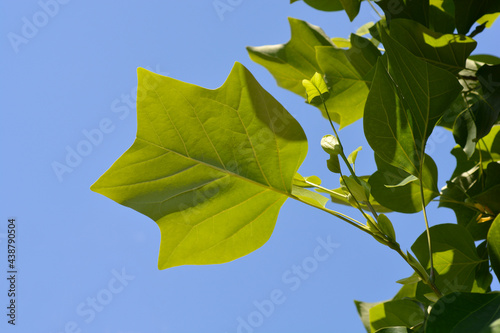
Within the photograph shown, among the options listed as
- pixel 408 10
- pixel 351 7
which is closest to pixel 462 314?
pixel 408 10

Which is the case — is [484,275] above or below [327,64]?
below

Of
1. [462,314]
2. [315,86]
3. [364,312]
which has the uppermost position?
[315,86]

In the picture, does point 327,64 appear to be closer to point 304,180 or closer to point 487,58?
point 304,180

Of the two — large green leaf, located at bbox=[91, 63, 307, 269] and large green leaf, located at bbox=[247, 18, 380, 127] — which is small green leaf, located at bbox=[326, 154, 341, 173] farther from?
large green leaf, located at bbox=[247, 18, 380, 127]

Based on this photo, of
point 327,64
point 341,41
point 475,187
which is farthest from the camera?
point 341,41

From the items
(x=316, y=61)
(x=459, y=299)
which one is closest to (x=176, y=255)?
(x=459, y=299)

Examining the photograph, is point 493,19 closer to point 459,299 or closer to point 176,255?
point 459,299

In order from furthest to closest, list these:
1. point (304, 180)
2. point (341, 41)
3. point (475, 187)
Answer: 1. point (341, 41)
2. point (475, 187)
3. point (304, 180)

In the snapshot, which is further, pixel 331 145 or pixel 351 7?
pixel 351 7
